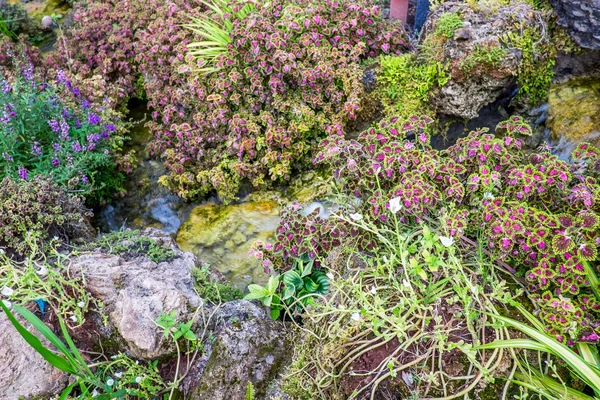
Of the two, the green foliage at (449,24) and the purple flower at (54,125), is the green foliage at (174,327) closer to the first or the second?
the purple flower at (54,125)

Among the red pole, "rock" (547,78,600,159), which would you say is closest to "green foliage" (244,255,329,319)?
"rock" (547,78,600,159)

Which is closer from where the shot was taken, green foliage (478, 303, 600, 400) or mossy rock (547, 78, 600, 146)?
green foliage (478, 303, 600, 400)

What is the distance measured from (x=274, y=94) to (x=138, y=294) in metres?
2.07

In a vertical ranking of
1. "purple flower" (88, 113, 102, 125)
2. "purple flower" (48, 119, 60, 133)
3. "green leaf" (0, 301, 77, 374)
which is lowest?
"green leaf" (0, 301, 77, 374)

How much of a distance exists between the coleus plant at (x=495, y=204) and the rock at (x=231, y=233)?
2.89 ft

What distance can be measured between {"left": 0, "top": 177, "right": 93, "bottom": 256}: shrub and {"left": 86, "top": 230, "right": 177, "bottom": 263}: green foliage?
0.23 m

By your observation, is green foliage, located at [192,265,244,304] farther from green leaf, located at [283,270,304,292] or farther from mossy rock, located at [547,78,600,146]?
mossy rock, located at [547,78,600,146]

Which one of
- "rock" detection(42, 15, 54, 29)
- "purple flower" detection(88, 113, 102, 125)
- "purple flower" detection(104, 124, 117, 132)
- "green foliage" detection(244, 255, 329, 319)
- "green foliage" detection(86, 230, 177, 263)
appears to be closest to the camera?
"green foliage" detection(244, 255, 329, 319)

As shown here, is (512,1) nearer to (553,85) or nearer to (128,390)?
(553,85)

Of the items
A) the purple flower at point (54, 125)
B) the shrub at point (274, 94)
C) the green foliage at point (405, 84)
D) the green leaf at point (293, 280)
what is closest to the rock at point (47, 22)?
the purple flower at point (54, 125)

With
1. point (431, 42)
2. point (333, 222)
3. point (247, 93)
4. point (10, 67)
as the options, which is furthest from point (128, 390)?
point (10, 67)

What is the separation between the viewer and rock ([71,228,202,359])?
2.34 metres

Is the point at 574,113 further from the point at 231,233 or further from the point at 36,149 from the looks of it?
the point at 36,149

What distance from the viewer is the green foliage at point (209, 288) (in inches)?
107
